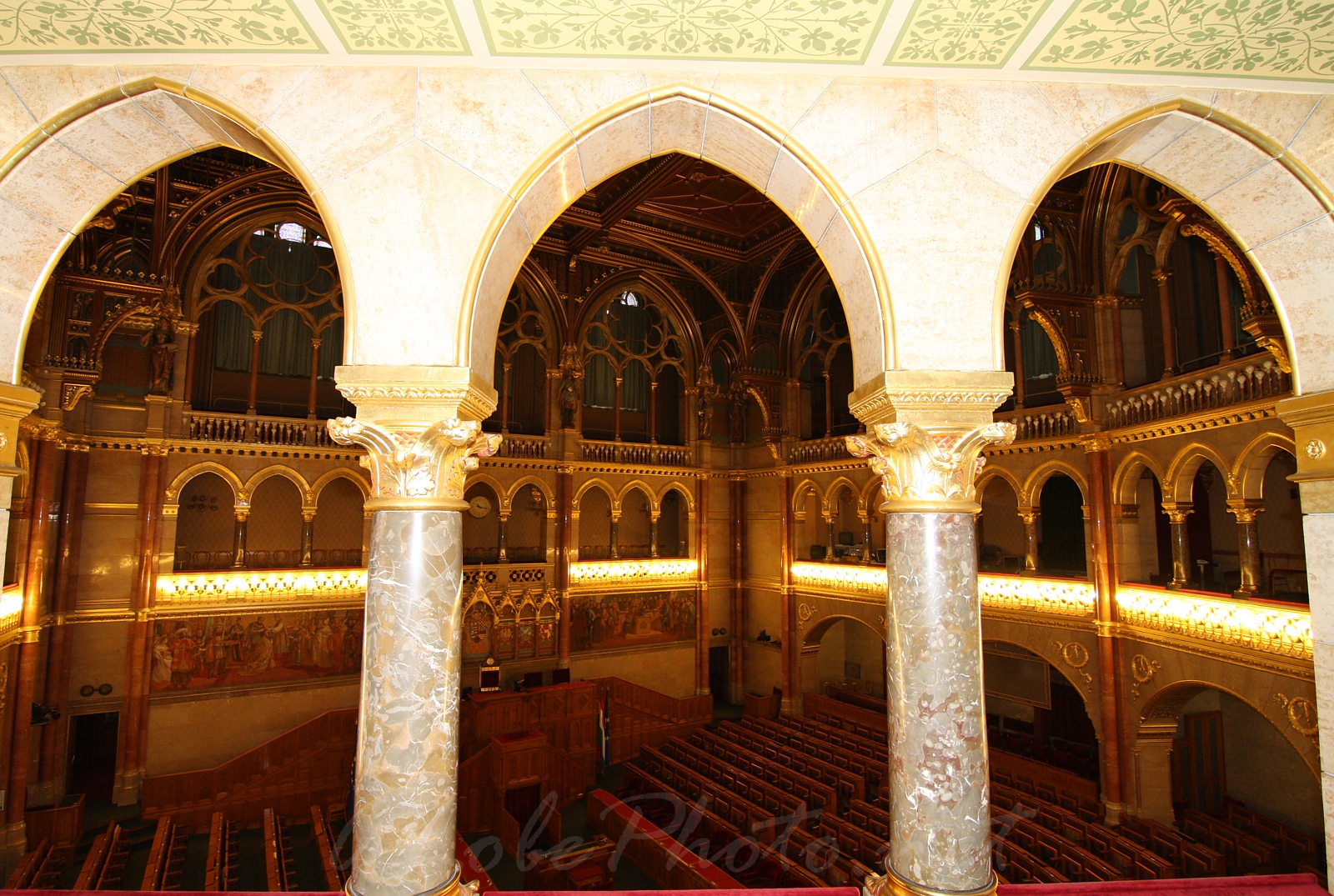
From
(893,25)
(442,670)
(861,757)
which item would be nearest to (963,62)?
(893,25)

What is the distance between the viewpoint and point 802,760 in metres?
13.9

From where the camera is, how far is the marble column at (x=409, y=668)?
3986 millimetres

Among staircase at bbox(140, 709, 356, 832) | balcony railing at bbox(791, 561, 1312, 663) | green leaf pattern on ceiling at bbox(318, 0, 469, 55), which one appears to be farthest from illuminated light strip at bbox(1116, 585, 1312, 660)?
staircase at bbox(140, 709, 356, 832)

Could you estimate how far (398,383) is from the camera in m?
4.21

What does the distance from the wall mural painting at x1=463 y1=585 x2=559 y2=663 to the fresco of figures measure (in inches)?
88.8

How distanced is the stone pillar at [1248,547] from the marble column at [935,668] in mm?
8013

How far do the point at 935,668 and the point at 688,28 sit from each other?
389 centimetres

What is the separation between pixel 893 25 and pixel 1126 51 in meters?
1.41

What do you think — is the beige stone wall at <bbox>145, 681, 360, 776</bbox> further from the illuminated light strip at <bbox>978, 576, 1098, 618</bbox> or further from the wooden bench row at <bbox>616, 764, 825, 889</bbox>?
the illuminated light strip at <bbox>978, 576, 1098, 618</bbox>

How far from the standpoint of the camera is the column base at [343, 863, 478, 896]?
396cm

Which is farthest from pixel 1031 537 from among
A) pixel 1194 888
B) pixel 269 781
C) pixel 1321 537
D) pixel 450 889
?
pixel 269 781

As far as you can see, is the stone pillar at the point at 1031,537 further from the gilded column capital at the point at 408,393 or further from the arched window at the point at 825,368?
the gilded column capital at the point at 408,393

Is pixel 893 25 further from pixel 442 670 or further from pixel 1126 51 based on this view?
pixel 442 670

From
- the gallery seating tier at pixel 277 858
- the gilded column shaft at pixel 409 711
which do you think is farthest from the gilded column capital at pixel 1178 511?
the gallery seating tier at pixel 277 858
